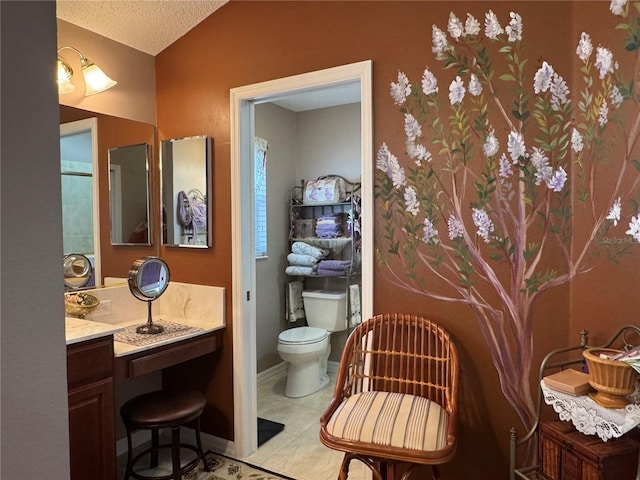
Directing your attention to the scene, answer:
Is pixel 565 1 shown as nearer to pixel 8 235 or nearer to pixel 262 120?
pixel 8 235

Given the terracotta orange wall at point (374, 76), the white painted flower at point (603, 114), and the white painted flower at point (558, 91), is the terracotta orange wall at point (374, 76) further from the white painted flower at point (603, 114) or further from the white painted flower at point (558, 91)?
the white painted flower at point (603, 114)

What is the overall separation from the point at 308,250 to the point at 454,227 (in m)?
1.87

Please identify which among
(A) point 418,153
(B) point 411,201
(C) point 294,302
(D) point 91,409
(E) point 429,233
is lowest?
(D) point 91,409

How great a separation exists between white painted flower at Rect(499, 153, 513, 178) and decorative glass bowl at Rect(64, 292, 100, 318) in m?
2.16

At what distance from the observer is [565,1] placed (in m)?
1.60

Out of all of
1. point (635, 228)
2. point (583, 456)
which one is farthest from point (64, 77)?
point (583, 456)

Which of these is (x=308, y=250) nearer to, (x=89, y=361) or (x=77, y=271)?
(x=77, y=271)

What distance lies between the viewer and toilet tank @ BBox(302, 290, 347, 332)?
3.46 metres

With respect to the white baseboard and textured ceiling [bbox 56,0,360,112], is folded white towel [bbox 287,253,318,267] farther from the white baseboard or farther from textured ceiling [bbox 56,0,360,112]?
textured ceiling [bbox 56,0,360,112]

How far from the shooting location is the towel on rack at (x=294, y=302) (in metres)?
3.63

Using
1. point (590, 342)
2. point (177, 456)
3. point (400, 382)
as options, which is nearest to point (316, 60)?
point (400, 382)

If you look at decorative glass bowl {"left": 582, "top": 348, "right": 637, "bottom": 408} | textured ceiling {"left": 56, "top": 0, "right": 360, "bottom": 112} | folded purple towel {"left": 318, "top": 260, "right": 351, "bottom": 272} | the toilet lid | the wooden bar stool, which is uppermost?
textured ceiling {"left": 56, "top": 0, "right": 360, "bottom": 112}

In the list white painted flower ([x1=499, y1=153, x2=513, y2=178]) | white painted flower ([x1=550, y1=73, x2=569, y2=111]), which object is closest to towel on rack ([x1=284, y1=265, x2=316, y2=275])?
white painted flower ([x1=499, y1=153, x2=513, y2=178])

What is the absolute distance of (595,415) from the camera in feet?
4.08
